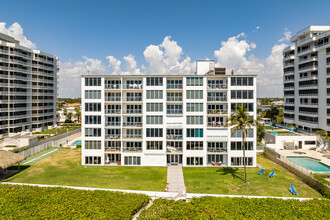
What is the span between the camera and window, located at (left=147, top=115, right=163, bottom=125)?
125 ft

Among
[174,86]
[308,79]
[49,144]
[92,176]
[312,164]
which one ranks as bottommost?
[92,176]

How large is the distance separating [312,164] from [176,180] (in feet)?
101

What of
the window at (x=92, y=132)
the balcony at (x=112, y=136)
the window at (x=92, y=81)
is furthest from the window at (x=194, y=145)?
the window at (x=92, y=81)

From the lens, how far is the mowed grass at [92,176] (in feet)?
95.9

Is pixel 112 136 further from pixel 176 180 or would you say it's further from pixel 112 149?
pixel 176 180

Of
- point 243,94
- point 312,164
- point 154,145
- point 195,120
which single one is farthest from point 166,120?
point 312,164

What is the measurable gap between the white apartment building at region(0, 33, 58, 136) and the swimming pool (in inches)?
3447

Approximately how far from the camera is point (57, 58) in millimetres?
83062

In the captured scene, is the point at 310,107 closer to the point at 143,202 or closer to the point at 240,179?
the point at 240,179

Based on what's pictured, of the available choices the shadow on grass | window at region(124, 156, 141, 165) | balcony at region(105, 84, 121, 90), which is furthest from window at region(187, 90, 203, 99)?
window at region(124, 156, 141, 165)

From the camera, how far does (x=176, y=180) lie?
3094cm

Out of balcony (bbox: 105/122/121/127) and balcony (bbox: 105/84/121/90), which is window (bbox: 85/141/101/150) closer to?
balcony (bbox: 105/122/121/127)

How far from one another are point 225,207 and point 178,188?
28.8ft

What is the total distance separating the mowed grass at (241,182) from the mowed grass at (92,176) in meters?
5.66
